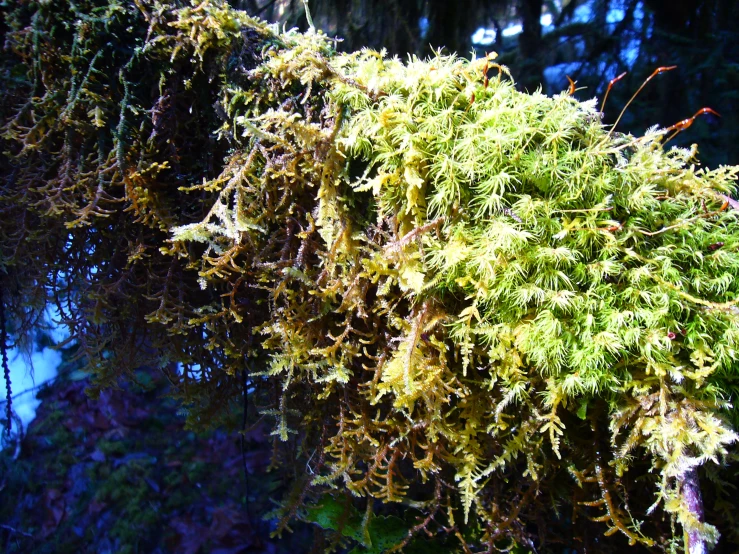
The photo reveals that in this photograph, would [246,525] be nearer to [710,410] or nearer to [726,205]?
[710,410]

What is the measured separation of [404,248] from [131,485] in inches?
122

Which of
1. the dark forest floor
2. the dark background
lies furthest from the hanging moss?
the dark forest floor

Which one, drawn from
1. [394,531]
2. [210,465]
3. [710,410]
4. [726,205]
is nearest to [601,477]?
[710,410]

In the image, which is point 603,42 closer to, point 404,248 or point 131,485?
point 404,248

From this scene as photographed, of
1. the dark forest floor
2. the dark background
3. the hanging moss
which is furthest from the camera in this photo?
the dark forest floor

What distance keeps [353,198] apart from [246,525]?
2.65 m

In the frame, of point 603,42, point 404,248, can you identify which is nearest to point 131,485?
point 404,248

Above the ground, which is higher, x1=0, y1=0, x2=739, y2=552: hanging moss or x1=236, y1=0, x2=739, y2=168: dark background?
x1=236, y1=0, x2=739, y2=168: dark background

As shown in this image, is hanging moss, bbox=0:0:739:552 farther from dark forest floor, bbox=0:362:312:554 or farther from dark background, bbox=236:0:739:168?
dark forest floor, bbox=0:362:312:554

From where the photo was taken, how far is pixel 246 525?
9.90 ft

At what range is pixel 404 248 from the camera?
115 cm

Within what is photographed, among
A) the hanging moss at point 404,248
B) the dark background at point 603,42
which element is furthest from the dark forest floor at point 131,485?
the dark background at point 603,42

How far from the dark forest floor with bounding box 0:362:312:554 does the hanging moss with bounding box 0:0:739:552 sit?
170 cm

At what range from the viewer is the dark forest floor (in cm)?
296
